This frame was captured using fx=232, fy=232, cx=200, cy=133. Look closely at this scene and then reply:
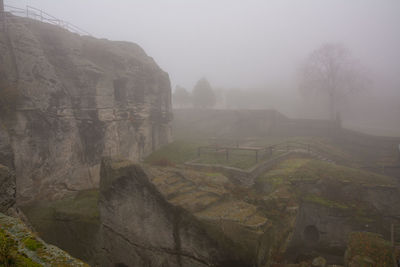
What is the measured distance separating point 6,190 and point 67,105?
8.83 meters

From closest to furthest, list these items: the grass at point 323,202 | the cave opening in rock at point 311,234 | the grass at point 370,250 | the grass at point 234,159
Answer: the grass at point 370,250
the grass at point 323,202
the cave opening in rock at point 311,234
the grass at point 234,159

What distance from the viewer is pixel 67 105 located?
43.1 ft

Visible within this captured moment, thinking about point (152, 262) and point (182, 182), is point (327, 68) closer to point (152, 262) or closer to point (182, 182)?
point (182, 182)

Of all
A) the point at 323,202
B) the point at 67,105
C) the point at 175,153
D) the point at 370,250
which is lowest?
the point at 370,250

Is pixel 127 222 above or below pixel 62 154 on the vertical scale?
below

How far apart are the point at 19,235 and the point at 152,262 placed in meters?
6.37

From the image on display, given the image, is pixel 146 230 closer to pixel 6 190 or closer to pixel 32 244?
pixel 6 190

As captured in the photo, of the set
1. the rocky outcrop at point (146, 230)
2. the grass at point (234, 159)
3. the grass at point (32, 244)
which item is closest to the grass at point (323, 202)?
the grass at point (234, 159)

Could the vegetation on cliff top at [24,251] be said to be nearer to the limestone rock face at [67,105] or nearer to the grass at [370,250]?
the limestone rock face at [67,105]

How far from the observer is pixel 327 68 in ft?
115

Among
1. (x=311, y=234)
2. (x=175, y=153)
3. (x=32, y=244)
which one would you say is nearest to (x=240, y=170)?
(x=311, y=234)

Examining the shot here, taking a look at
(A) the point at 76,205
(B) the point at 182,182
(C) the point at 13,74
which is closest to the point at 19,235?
(B) the point at 182,182

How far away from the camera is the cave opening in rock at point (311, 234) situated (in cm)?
1286

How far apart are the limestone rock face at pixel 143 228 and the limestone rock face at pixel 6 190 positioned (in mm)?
3868
